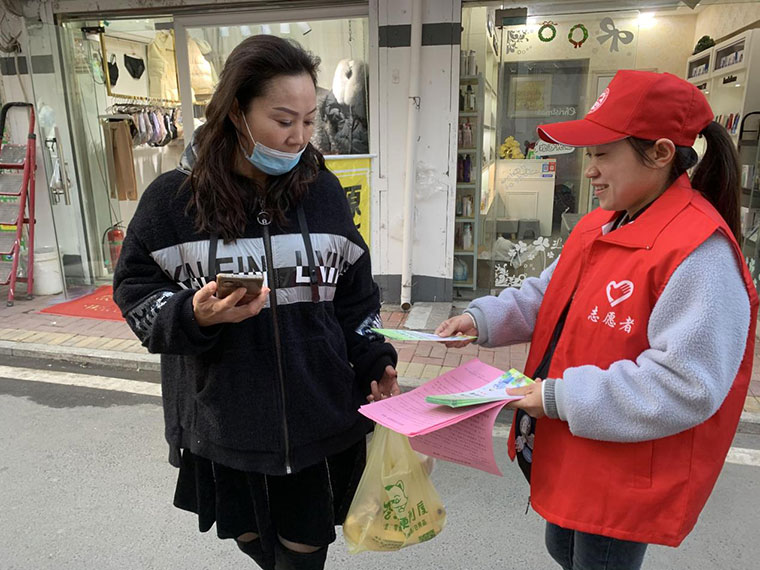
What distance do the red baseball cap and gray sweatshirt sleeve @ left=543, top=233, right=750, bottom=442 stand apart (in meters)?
0.27

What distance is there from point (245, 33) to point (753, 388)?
5366 millimetres

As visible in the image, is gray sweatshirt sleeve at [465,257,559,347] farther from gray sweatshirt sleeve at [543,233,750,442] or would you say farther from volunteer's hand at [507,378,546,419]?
gray sweatshirt sleeve at [543,233,750,442]

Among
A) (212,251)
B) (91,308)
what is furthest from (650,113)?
(91,308)

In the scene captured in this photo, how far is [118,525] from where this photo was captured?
2.68 m

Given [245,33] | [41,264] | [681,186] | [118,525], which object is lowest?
[118,525]

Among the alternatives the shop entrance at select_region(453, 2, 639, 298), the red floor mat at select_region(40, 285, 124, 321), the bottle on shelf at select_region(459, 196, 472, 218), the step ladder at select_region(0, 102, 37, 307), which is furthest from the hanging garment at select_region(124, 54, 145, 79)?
the bottle on shelf at select_region(459, 196, 472, 218)

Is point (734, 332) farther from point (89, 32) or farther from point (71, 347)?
point (89, 32)

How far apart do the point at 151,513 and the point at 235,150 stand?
2086mm

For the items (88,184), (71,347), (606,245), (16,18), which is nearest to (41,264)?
(88,184)

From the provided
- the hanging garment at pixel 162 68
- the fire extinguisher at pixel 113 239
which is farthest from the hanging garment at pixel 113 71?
the fire extinguisher at pixel 113 239

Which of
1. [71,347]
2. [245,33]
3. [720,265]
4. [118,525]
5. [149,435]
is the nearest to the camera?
[720,265]

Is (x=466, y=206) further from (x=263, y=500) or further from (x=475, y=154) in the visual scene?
(x=263, y=500)

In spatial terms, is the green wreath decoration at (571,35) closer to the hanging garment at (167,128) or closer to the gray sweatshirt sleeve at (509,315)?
the gray sweatshirt sleeve at (509,315)

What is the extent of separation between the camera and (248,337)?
58.9 inches
